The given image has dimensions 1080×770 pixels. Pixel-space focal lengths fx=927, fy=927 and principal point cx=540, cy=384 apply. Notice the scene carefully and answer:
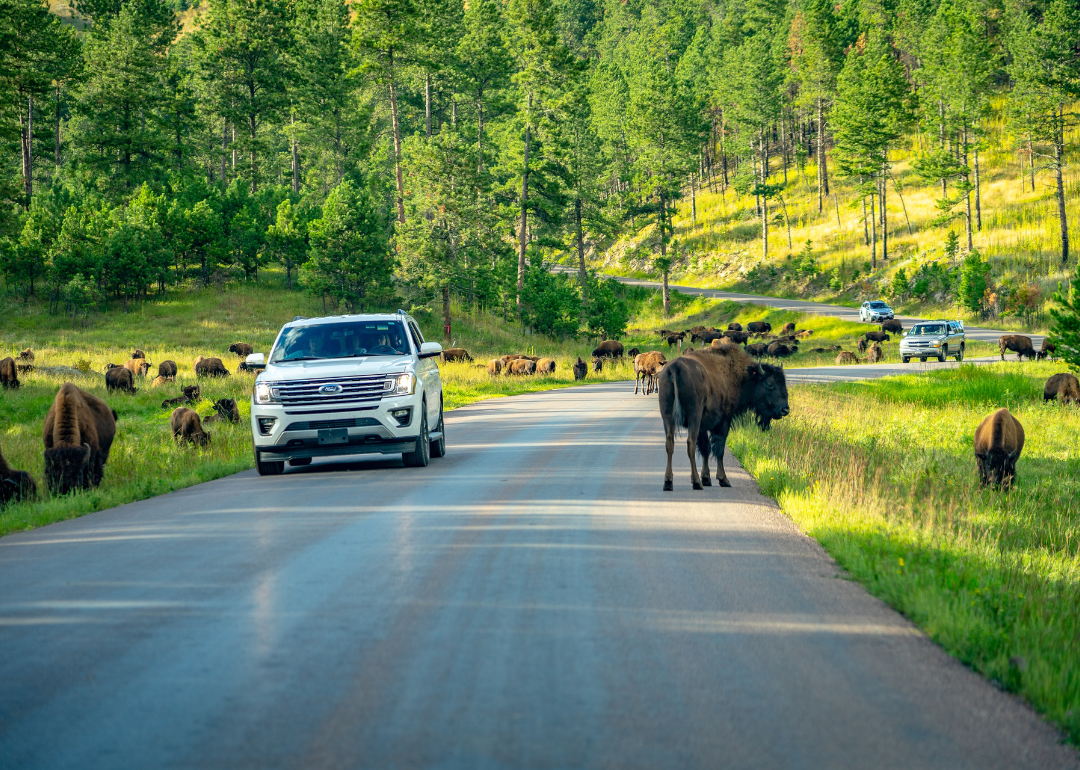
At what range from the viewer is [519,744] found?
3953mm

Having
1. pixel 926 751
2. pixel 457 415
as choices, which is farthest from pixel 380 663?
pixel 457 415

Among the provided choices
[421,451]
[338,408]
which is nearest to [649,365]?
[421,451]

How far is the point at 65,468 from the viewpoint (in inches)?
520

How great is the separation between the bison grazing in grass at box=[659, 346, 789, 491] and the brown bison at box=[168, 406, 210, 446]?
10.5 m

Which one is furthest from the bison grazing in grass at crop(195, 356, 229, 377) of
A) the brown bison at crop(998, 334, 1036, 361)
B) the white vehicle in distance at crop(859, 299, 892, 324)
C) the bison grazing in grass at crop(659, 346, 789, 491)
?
the white vehicle in distance at crop(859, 299, 892, 324)

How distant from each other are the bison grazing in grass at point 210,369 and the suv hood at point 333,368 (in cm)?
2745

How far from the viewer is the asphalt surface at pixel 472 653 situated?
398 cm

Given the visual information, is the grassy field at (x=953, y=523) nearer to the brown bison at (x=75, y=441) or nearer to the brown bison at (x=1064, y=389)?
the brown bison at (x=1064, y=389)

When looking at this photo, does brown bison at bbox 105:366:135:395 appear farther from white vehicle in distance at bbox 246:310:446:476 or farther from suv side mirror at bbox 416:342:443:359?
suv side mirror at bbox 416:342:443:359

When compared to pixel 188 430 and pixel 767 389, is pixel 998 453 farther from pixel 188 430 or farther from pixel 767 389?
pixel 188 430

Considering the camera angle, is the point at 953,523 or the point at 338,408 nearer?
the point at 953,523

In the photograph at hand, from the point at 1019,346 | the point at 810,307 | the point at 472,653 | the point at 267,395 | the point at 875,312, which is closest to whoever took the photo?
the point at 472,653

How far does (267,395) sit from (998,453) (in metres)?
11.4

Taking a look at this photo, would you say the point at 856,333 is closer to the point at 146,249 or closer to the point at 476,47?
the point at 476,47
